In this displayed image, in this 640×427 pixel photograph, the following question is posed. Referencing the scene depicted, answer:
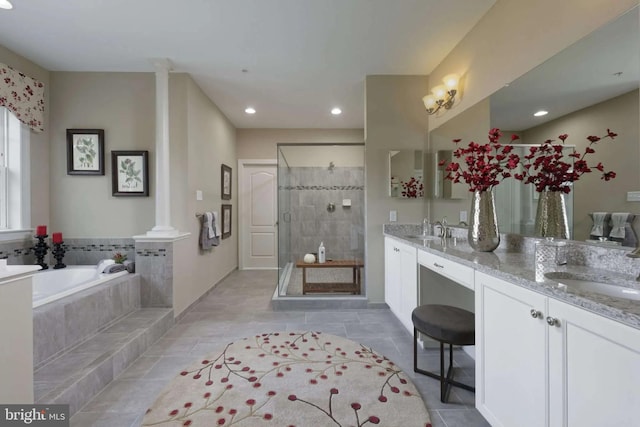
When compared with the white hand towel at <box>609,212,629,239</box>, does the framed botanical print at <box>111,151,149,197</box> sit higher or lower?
higher

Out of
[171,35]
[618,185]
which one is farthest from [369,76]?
[618,185]

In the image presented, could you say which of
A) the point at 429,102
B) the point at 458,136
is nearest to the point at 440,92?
the point at 429,102

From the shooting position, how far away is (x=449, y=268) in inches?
65.7

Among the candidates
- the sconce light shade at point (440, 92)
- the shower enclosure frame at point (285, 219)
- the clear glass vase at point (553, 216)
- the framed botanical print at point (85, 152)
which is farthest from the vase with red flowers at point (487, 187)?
the framed botanical print at point (85, 152)

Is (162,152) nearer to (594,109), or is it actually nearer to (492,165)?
(492,165)

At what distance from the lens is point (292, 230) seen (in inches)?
151

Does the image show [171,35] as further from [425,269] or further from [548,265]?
[548,265]

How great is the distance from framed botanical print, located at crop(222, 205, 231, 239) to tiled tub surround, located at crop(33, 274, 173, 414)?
67.9 inches

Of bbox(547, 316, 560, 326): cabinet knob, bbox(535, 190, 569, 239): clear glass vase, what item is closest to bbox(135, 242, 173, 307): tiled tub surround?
bbox(547, 316, 560, 326): cabinet knob

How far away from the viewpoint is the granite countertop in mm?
739

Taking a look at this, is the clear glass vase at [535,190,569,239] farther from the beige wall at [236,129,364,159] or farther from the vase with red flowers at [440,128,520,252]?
the beige wall at [236,129,364,159]

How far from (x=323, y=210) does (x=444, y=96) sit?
81.6 inches

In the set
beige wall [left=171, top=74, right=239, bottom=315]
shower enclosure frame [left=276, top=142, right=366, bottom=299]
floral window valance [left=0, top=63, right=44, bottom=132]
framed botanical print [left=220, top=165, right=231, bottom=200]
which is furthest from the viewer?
framed botanical print [left=220, top=165, right=231, bottom=200]

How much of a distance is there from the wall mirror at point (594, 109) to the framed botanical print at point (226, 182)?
3707 mm
